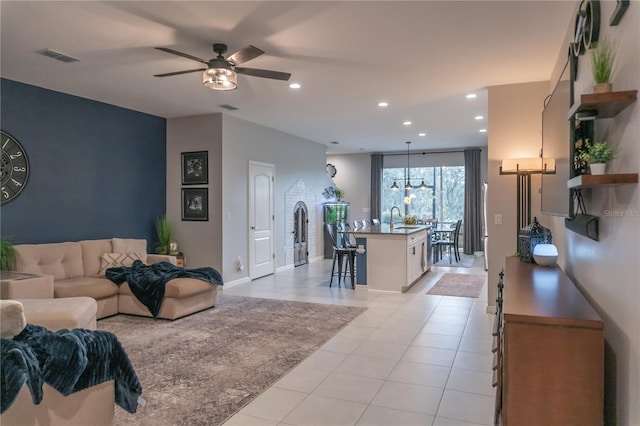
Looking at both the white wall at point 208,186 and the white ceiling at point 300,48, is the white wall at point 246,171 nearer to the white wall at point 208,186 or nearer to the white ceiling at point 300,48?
the white wall at point 208,186

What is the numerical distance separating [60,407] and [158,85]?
4091mm

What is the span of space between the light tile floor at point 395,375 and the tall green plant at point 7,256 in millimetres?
3432

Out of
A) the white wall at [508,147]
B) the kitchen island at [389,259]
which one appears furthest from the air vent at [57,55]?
the white wall at [508,147]

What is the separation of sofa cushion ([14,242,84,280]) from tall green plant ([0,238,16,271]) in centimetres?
4

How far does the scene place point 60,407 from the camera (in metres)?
1.96

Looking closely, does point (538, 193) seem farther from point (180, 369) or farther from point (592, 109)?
point (180, 369)

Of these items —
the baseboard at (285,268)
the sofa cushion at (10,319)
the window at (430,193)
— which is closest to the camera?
the sofa cushion at (10,319)

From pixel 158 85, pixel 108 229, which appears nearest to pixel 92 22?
pixel 158 85

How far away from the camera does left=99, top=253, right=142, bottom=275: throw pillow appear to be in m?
5.50

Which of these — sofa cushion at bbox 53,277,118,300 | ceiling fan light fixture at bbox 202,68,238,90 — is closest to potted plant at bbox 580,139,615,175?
ceiling fan light fixture at bbox 202,68,238,90

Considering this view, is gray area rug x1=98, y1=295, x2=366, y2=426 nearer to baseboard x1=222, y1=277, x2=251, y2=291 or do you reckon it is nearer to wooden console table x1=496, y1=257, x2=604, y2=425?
baseboard x1=222, y1=277, x2=251, y2=291

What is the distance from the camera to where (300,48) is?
393cm

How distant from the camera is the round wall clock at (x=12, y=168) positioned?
15.9 feet

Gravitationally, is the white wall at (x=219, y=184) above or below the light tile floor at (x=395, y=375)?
above
